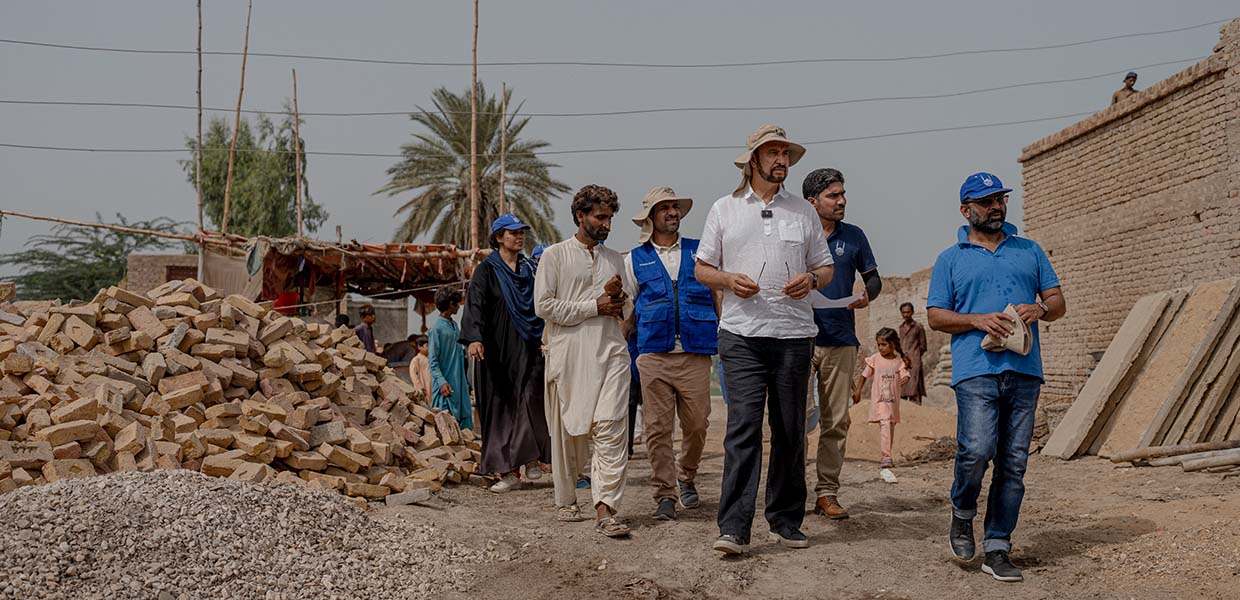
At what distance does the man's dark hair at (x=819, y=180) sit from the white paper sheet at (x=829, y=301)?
2.14 feet

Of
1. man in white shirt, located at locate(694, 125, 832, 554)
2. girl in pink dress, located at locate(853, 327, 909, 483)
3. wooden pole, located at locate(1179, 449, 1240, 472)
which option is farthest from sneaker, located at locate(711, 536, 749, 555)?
wooden pole, located at locate(1179, 449, 1240, 472)

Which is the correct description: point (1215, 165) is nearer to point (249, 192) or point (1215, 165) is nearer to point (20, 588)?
point (20, 588)

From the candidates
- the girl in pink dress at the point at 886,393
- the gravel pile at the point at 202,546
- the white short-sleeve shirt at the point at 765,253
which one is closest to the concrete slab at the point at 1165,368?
the girl in pink dress at the point at 886,393

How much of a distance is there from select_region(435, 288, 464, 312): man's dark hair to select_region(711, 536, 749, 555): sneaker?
4174 millimetres

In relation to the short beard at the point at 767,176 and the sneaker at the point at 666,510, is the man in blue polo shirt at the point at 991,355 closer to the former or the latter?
the short beard at the point at 767,176

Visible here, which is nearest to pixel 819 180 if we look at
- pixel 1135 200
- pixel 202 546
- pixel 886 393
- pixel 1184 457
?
pixel 886 393

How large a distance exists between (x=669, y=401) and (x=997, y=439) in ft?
6.43

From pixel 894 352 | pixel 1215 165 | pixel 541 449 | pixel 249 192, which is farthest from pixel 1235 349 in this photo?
pixel 249 192

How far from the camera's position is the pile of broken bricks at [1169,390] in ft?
27.3

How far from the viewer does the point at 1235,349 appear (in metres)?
8.71

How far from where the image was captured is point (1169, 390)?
8859mm

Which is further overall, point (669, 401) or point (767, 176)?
point (669, 401)

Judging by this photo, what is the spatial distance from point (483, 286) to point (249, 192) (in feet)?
101

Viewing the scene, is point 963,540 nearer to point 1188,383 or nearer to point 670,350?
point 670,350
